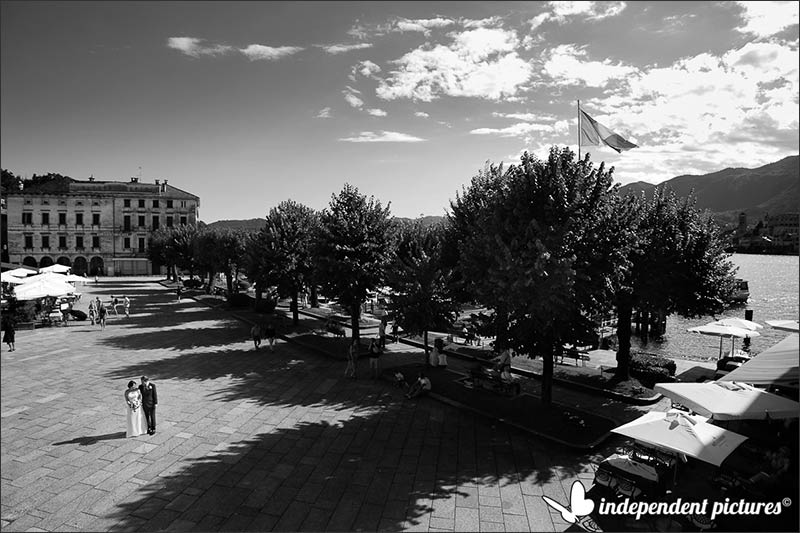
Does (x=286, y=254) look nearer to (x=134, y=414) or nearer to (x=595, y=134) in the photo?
(x=134, y=414)

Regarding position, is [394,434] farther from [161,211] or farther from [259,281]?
[161,211]

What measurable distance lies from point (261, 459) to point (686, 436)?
9.86 meters

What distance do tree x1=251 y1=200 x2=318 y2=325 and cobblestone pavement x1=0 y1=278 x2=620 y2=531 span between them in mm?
9905

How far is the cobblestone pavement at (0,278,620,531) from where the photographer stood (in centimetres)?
935

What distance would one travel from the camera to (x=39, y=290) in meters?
28.6

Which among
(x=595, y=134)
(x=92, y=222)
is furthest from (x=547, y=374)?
(x=92, y=222)

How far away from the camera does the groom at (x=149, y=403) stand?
43.0 ft

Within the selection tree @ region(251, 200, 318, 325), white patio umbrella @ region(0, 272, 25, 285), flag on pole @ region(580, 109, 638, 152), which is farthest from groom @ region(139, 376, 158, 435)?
white patio umbrella @ region(0, 272, 25, 285)

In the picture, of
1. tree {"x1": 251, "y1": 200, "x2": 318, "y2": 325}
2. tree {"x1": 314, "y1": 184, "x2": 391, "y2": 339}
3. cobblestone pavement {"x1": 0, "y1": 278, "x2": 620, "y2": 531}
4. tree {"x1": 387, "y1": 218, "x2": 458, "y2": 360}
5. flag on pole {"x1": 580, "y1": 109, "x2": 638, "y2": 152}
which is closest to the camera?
cobblestone pavement {"x1": 0, "y1": 278, "x2": 620, "y2": 531}

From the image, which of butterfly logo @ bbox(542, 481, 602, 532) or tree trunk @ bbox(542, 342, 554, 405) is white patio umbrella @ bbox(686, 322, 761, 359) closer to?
tree trunk @ bbox(542, 342, 554, 405)

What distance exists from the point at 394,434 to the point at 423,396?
381 cm

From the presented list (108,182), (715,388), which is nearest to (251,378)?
(715,388)

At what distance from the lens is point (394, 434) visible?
13.6 meters

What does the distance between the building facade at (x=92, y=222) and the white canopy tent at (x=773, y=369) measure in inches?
3335
